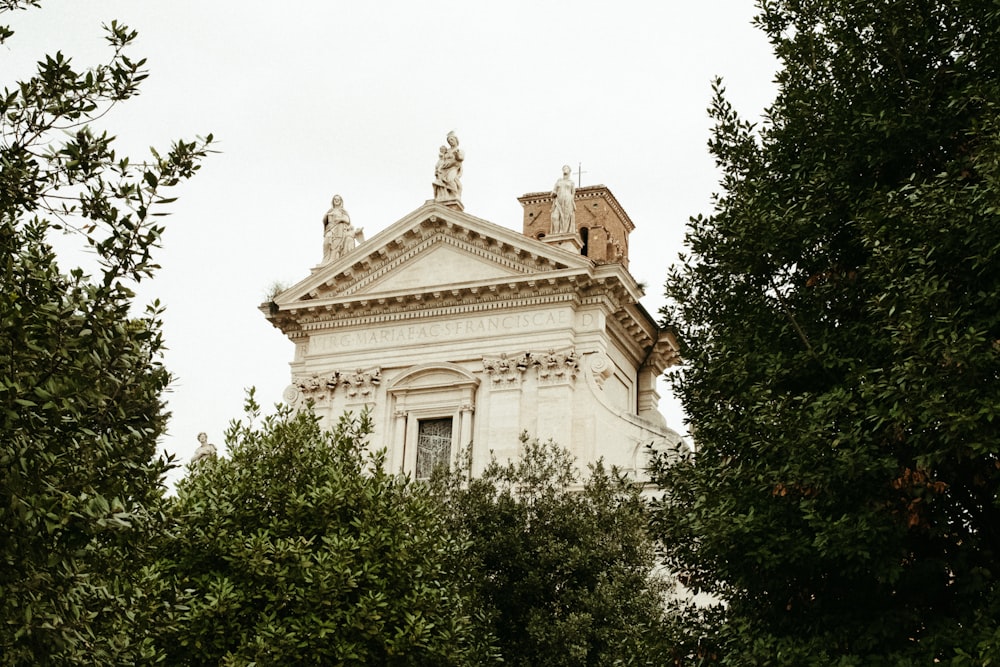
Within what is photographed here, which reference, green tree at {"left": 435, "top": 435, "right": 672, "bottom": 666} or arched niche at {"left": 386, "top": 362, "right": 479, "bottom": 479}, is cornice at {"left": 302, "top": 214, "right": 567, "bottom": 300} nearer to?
arched niche at {"left": 386, "top": 362, "right": 479, "bottom": 479}

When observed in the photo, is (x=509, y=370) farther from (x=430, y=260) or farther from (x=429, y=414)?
(x=430, y=260)

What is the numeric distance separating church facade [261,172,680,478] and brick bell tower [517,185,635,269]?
22.4 ft

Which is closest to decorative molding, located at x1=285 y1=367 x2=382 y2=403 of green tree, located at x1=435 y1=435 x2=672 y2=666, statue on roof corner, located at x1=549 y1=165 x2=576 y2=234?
statue on roof corner, located at x1=549 y1=165 x2=576 y2=234

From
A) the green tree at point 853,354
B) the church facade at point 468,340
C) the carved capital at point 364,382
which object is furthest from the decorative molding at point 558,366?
the green tree at point 853,354

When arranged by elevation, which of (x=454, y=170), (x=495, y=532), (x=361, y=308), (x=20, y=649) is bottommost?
(x=20, y=649)

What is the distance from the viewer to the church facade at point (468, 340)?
100 feet

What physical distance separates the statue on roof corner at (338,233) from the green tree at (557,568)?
1170 cm

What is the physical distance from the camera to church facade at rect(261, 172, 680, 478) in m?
30.6

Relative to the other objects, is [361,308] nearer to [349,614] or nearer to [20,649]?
[349,614]

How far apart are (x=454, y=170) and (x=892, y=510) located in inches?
937

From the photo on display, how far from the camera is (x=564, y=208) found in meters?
32.7

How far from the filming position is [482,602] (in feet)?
72.5

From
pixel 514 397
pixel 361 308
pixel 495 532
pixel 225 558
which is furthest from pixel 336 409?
pixel 225 558

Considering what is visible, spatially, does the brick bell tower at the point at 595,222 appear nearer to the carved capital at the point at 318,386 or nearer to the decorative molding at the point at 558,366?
the decorative molding at the point at 558,366
